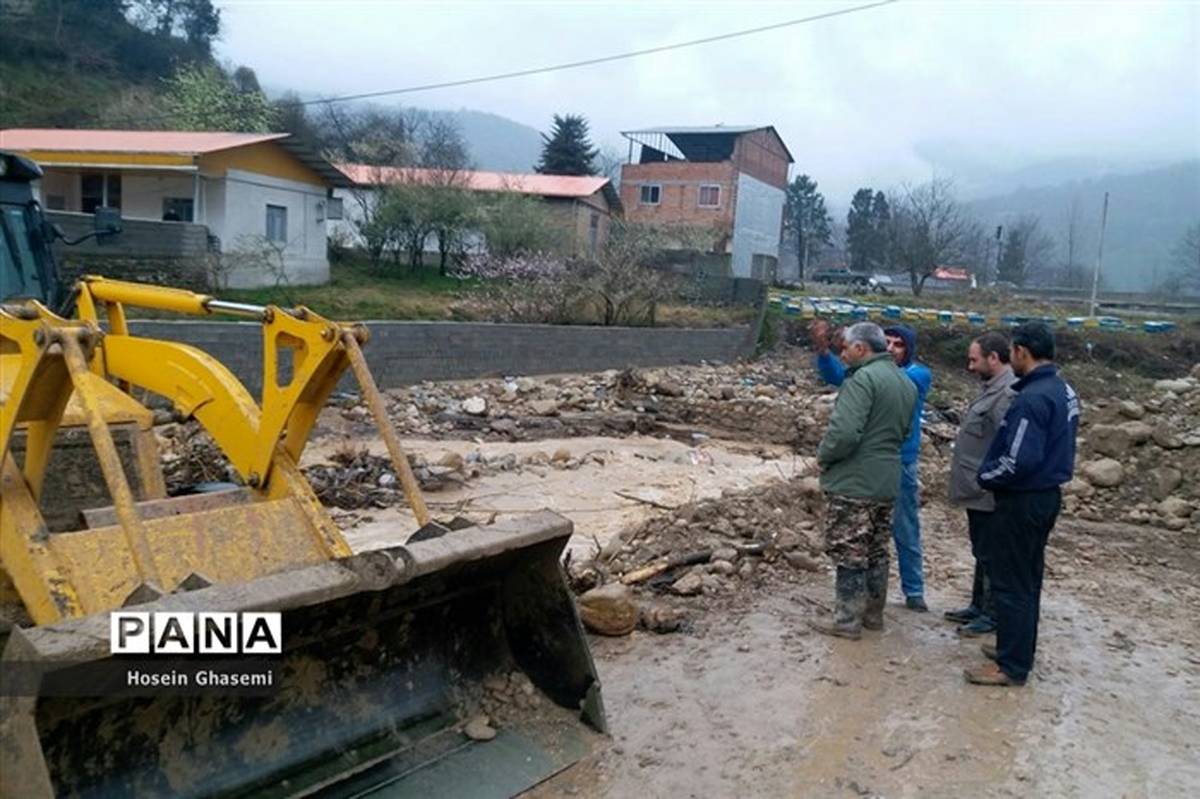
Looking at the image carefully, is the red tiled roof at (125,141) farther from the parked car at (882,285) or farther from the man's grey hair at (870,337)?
the parked car at (882,285)

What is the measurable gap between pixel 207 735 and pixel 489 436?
980cm

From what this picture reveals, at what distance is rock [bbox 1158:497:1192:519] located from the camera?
8.81 m

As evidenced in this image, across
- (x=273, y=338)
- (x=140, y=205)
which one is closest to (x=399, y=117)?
(x=140, y=205)

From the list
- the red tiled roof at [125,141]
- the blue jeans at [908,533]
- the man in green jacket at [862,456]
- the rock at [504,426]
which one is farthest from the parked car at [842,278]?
the man in green jacket at [862,456]

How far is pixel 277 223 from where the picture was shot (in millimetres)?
24453

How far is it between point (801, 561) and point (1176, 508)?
4376 mm

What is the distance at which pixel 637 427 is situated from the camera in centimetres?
1411

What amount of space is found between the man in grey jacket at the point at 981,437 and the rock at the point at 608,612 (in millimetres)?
1869

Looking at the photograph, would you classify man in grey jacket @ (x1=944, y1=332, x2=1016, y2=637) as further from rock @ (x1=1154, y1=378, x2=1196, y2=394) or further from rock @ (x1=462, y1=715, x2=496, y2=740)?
rock @ (x1=1154, y1=378, x2=1196, y2=394)

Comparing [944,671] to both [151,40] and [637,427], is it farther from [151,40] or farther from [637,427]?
[151,40]

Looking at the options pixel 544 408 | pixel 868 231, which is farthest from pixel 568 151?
pixel 544 408

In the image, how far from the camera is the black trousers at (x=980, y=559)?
5418 millimetres

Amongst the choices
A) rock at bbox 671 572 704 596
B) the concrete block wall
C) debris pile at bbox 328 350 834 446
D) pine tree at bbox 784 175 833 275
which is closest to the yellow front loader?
rock at bbox 671 572 704 596

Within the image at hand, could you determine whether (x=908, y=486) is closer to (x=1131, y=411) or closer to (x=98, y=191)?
(x=1131, y=411)
